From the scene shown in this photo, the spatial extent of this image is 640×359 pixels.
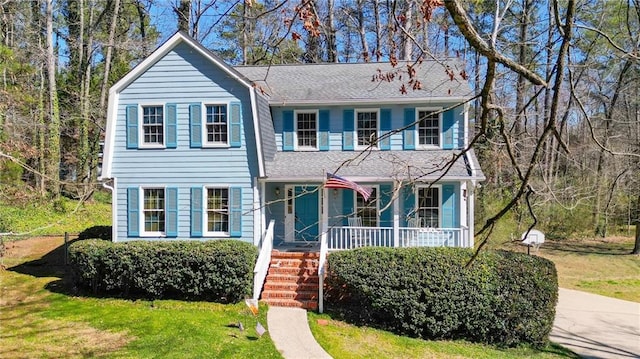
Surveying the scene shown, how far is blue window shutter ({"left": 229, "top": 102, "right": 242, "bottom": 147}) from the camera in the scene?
41.9ft

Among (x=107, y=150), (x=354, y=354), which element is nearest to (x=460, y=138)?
(x=354, y=354)

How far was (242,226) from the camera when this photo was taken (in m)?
12.6

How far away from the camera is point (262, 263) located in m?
11.8

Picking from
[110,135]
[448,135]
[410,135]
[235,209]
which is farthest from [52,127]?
[448,135]

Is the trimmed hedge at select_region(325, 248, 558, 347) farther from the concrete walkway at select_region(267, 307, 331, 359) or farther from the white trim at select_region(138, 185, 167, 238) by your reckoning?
the white trim at select_region(138, 185, 167, 238)

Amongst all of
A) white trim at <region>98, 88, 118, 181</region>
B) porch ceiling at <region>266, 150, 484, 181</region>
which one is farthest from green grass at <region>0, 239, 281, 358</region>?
porch ceiling at <region>266, 150, 484, 181</region>

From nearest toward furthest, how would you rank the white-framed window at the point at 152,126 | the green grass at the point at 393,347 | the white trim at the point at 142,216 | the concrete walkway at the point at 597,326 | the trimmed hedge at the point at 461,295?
1. the green grass at the point at 393,347
2. the concrete walkway at the point at 597,326
3. the trimmed hedge at the point at 461,295
4. the white trim at the point at 142,216
5. the white-framed window at the point at 152,126

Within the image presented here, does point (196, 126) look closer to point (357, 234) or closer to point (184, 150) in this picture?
point (184, 150)

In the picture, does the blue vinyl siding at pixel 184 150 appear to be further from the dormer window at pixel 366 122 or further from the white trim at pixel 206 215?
the dormer window at pixel 366 122

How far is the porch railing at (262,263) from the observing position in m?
11.3

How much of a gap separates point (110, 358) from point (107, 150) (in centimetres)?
695

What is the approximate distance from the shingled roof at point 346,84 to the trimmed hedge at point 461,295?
17.5ft

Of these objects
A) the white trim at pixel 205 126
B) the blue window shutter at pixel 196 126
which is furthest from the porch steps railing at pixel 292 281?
the blue window shutter at pixel 196 126

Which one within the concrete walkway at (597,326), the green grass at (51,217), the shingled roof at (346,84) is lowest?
the concrete walkway at (597,326)
